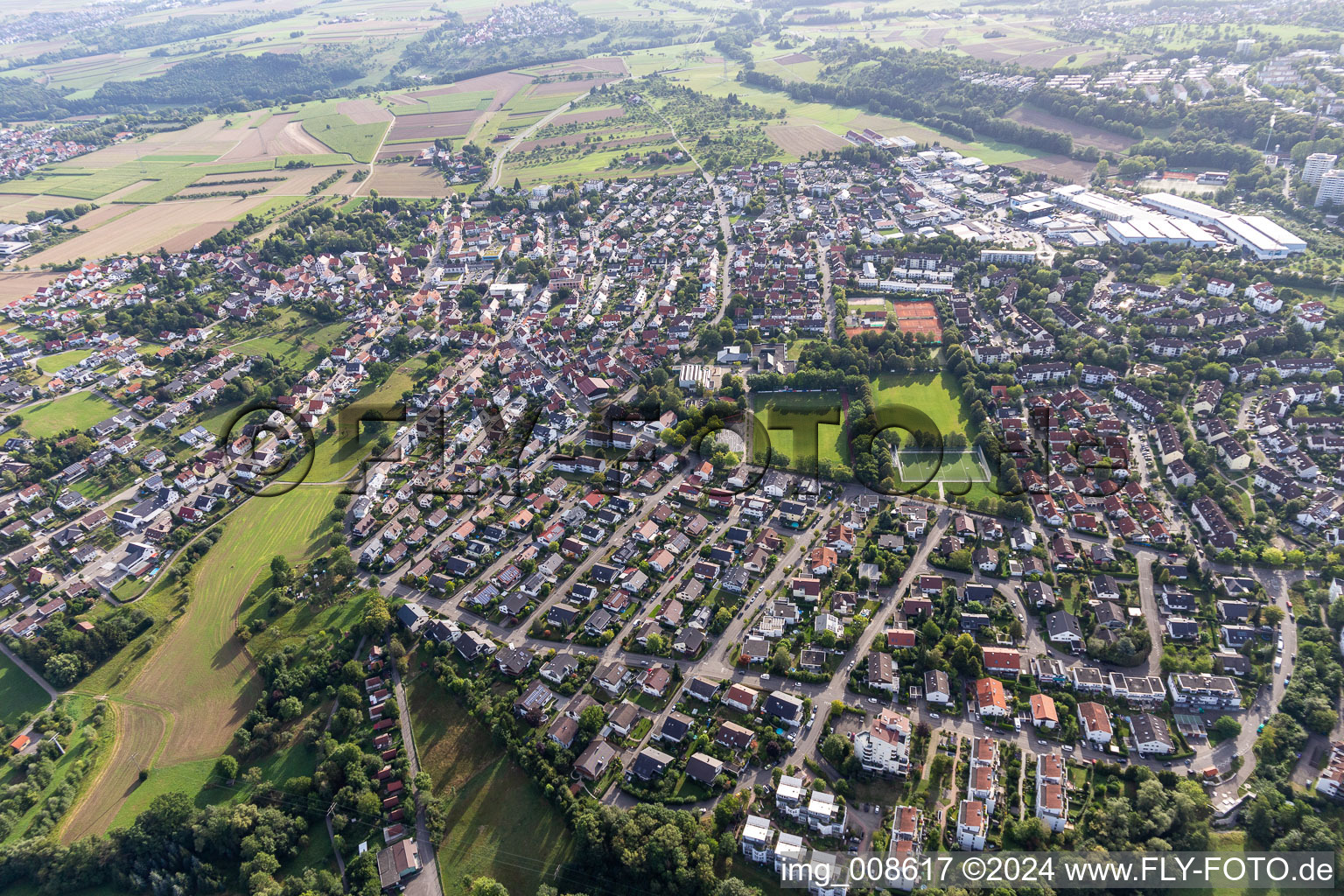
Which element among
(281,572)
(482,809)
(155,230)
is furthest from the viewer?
(155,230)

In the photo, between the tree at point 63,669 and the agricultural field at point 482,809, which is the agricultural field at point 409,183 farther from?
the agricultural field at point 482,809

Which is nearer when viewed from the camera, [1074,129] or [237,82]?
[1074,129]

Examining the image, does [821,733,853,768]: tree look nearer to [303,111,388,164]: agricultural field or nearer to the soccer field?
the soccer field

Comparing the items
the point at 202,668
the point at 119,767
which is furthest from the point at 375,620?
the point at 119,767

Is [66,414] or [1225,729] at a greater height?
[66,414]

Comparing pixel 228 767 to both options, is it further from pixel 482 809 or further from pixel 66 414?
pixel 66 414

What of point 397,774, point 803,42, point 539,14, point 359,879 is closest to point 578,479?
point 397,774

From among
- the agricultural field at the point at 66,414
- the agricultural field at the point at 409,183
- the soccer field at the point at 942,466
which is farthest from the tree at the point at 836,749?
the agricultural field at the point at 409,183

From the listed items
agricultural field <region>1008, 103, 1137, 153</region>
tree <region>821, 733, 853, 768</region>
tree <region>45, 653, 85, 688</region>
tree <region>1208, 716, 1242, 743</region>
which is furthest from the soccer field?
agricultural field <region>1008, 103, 1137, 153</region>
